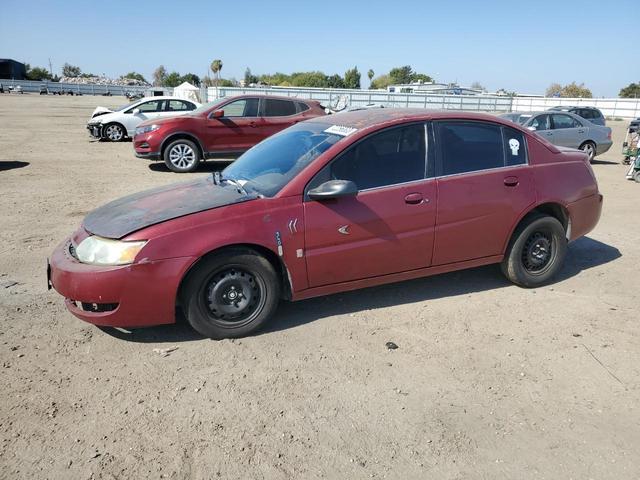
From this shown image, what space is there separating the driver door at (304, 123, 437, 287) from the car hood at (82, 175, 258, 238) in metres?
0.63

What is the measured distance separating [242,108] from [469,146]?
8242 mm

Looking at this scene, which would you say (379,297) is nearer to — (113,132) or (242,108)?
(242,108)

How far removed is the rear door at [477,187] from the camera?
14.3 ft

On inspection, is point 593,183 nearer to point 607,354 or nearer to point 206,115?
point 607,354

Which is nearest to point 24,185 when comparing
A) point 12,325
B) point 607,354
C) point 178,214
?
point 12,325

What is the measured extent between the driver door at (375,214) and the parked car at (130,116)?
13.6 meters

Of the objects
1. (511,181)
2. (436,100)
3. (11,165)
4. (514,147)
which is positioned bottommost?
(11,165)

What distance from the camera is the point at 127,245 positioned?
11.5 ft

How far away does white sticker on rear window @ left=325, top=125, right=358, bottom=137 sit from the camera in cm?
418

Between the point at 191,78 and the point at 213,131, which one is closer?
the point at 213,131

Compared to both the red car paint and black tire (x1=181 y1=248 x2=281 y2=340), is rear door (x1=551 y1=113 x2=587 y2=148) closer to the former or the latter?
the red car paint

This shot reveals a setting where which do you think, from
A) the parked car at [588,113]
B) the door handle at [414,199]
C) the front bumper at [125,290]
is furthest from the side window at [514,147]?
the parked car at [588,113]

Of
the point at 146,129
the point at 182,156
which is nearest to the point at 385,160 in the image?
the point at 182,156

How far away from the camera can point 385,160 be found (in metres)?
4.19
